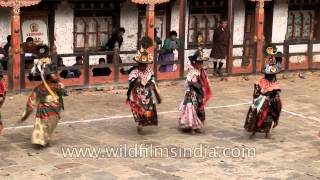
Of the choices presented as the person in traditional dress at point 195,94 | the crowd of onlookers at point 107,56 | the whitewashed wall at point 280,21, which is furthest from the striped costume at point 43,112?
the whitewashed wall at point 280,21

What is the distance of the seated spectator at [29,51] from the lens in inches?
628

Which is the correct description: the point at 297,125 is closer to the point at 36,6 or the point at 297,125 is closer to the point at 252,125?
the point at 252,125

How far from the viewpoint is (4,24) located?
55.0 feet

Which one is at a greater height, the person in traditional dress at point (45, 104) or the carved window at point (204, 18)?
the carved window at point (204, 18)

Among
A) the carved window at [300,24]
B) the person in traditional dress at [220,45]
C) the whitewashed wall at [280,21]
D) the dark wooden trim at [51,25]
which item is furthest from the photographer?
the carved window at [300,24]

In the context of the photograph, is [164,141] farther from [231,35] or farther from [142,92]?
[231,35]

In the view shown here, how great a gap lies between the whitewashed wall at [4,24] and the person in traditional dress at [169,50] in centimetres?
438

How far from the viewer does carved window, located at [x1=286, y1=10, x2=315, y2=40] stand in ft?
72.3

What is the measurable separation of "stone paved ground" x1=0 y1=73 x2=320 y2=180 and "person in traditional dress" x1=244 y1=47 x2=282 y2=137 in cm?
34

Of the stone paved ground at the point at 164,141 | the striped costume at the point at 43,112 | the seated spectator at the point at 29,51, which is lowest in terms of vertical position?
the stone paved ground at the point at 164,141

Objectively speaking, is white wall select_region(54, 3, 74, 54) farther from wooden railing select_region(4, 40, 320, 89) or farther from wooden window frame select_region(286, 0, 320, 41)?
wooden window frame select_region(286, 0, 320, 41)

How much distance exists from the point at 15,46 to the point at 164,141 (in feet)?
18.5

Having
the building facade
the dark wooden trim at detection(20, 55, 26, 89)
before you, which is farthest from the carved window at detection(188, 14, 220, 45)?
the dark wooden trim at detection(20, 55, 26, 89)

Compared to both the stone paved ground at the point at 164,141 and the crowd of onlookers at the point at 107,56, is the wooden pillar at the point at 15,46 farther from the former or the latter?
the stone paved ground at the point at 164,141
